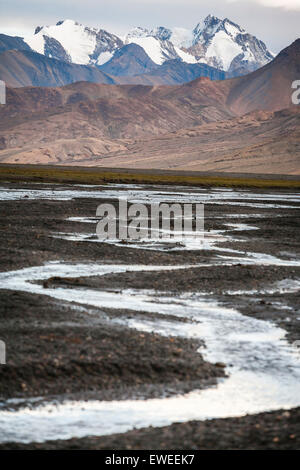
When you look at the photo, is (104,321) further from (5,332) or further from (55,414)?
(55,414)

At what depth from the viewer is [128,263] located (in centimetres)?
2305

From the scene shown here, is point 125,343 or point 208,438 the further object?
point 125,343

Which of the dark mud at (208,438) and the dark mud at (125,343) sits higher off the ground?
the dark mud at (125,343)

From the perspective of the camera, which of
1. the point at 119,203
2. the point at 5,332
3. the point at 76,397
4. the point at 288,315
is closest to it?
the point at 76,397

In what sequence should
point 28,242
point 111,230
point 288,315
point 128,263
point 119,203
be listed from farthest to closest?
point 119,203 → point 111,230 → point 28,242 → point 128,263 → point 288,315

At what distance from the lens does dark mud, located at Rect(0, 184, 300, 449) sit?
30.0ft

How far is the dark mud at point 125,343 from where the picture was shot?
9141 millimetres

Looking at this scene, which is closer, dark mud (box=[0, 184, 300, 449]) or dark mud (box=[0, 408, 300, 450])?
dark mud (box=[0, 408, 300, 450])

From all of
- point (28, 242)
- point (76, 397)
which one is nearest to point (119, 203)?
point (28, 242)

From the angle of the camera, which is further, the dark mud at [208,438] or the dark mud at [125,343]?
the dark mud at [125,343]

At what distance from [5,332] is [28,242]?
1265cm

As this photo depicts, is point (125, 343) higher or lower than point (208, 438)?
higher

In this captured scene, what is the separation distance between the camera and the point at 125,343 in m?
12.9

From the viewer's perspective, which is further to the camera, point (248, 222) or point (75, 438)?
point (248, 222)
